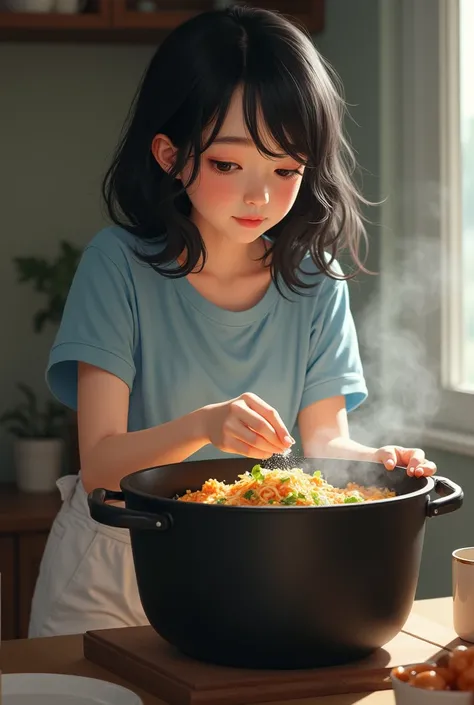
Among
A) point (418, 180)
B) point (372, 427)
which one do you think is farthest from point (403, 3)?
point (372, 427)

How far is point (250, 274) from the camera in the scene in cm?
180

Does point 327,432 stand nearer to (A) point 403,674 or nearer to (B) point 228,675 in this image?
(B) point 228,675

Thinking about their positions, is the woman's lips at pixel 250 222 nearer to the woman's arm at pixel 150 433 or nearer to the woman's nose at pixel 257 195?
the woman's nose at pixel 257 195

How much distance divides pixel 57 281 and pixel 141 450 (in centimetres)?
190

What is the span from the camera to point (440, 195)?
2.59 meters

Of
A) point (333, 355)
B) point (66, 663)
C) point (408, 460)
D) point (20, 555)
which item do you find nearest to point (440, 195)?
point (333, 355)

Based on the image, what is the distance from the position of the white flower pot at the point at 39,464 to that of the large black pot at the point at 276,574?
2126 mm

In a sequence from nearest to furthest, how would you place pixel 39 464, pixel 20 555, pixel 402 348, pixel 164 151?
pixel 164 151
pixel 402 348
pixel 20 555
pixel 39 464

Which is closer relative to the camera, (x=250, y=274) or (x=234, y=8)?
(x=234, y=8)

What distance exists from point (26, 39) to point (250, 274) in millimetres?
1862

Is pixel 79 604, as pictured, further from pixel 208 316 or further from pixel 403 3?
pixel 403 3

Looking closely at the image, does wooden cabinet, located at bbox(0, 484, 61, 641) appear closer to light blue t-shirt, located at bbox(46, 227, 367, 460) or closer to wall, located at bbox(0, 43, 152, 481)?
wall, located at bbox(0, 43, 152, 481)

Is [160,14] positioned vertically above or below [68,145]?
above

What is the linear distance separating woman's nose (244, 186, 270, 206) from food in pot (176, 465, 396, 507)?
0.38 metres
